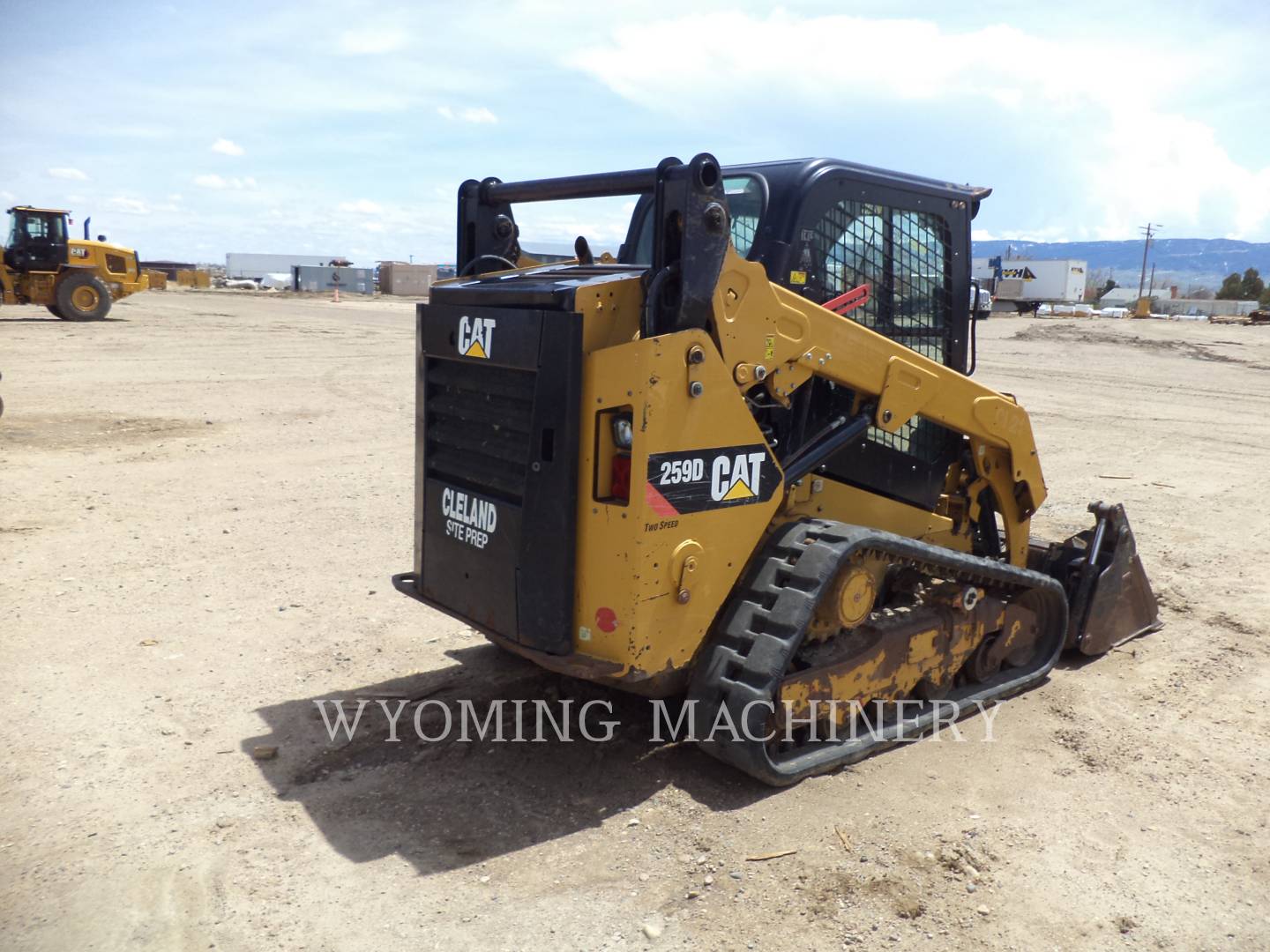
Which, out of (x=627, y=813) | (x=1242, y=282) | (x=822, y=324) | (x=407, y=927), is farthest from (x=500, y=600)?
(x=1242, y=282)

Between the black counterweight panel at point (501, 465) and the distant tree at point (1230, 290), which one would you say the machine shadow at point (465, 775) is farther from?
the distant tree at point (1230, 290)

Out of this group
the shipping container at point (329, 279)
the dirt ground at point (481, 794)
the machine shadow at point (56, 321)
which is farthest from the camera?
the shipping container at point (329, 279)

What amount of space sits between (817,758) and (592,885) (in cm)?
115

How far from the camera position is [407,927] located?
10.7 ft

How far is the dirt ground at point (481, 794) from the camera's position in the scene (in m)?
3.35

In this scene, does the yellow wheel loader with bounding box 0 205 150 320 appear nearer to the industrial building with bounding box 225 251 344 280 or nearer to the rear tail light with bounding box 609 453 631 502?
the rear tail light with bounding box 609 453 631 502

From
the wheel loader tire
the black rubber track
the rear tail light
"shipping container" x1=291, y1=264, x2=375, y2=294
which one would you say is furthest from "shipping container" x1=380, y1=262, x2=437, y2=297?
the rear tail light

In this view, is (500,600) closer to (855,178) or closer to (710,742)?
(710,742)

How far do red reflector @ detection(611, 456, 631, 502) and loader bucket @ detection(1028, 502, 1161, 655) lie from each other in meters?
3.10

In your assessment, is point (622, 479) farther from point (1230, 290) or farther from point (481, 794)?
point (1230, 290)

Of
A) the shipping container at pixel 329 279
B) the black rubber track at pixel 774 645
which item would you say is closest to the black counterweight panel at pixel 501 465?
the black rubber track at pixel 774 645

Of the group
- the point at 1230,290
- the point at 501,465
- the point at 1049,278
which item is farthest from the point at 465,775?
the point at 1230,290

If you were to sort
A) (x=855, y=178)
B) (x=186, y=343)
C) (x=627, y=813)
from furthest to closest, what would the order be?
(x=186, y=343), (x=855, y=178), (x=627, y=813)

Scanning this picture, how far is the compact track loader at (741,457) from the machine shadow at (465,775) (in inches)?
15.6
